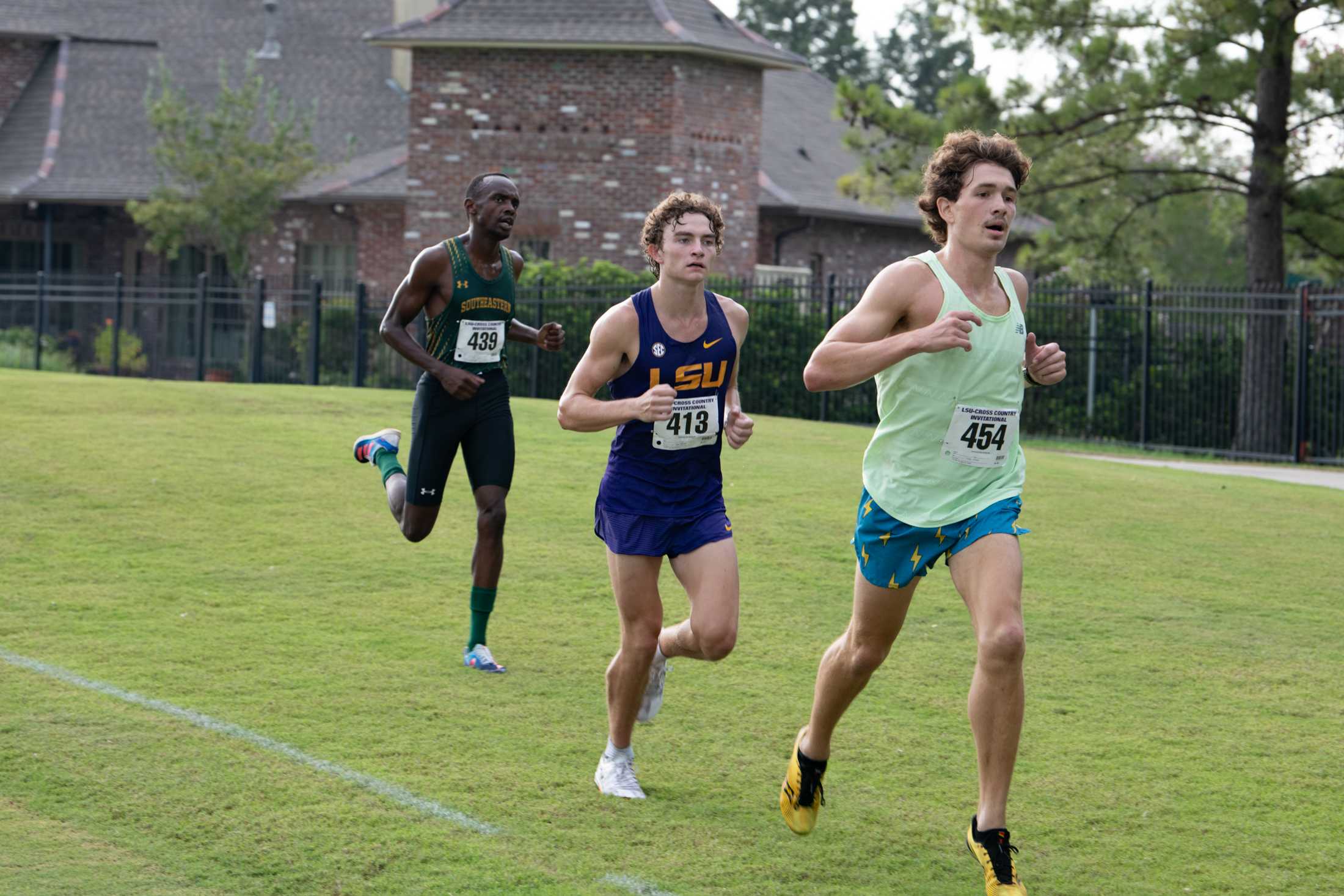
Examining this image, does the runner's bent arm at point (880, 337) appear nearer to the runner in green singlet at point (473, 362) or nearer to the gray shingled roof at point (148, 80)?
the runner in green singlet at point (473, 362)

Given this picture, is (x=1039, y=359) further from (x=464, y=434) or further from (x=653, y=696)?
(x=464, y=434)

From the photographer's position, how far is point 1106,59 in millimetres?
21922

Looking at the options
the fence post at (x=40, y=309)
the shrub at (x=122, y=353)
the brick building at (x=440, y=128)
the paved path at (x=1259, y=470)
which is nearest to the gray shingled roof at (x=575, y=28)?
the brick building at (x=440, y=128)

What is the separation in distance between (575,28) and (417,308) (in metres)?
25.1

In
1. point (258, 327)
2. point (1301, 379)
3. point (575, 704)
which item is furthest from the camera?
point (258, 327)

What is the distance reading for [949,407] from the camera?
5273 mm

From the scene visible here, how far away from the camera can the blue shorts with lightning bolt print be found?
206 inches

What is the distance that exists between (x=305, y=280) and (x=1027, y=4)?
2065 cm

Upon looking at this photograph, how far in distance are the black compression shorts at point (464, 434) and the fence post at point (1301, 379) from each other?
563 inches

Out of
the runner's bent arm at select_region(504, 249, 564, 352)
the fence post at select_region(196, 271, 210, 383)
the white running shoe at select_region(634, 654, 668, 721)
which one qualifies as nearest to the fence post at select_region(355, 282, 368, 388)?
the fence post at select_region(196, 271, 210, 383)

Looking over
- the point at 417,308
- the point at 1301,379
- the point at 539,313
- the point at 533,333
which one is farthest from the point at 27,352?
the point at 417,308

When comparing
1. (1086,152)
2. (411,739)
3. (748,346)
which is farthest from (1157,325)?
(411,739)

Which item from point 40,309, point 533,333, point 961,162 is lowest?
point 533,333

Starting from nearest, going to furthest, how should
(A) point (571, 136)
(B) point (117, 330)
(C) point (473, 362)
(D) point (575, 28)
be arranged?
(C) point (473, 362) < (D) point (575, 28) < (A) point (571, 136) < (B) point (117, 330)
